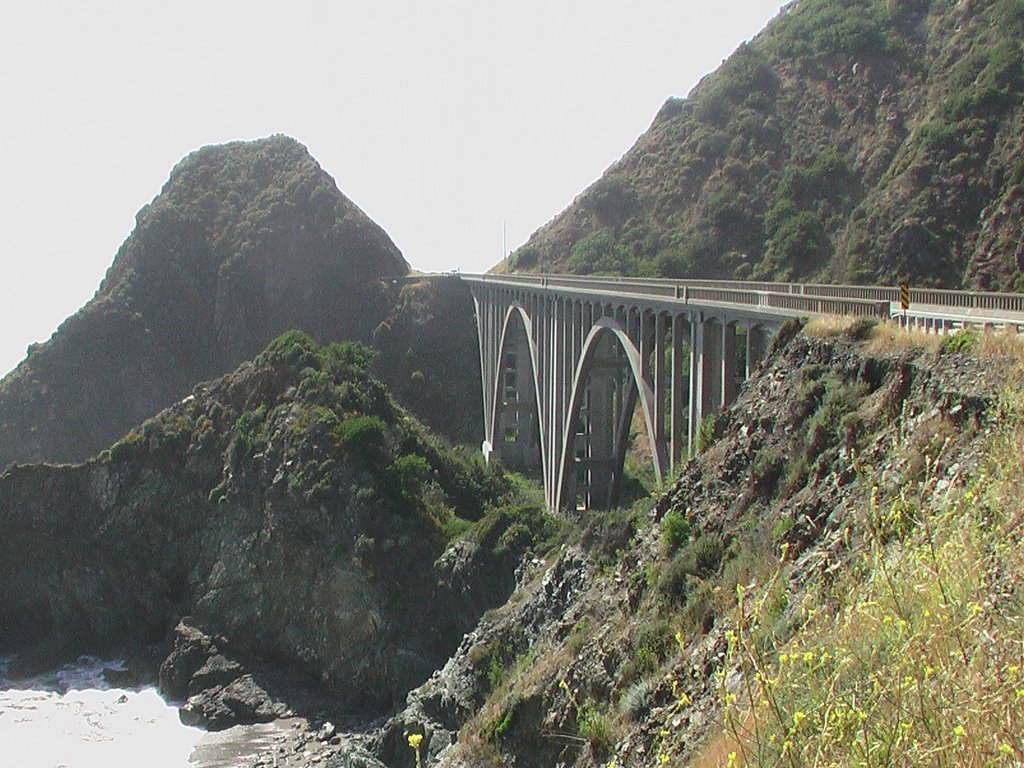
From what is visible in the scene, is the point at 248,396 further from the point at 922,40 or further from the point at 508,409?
the point at 922,40

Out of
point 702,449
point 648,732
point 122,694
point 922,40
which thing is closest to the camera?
point 648,732

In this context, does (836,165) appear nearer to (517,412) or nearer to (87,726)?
(517,412)

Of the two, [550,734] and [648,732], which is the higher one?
[648,732]

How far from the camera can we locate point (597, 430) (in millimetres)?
44094

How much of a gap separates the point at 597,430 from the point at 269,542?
15.5 metres

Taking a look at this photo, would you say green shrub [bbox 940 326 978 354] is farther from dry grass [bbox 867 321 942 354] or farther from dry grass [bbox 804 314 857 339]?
dry grass [bbox 804 314 857 339]

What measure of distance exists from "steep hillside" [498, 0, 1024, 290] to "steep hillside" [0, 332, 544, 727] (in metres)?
24.7

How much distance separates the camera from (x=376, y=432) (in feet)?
144

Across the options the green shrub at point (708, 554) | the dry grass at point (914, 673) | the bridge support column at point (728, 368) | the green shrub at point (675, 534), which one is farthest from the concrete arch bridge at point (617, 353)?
the dry grass at point (914, 673)

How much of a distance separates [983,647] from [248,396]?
152 ft

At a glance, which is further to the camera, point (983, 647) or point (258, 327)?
point (258, 327)

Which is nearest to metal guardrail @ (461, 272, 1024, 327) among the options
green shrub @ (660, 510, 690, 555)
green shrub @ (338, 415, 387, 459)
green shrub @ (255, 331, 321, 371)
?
green shrub @ (660, 510, 690, 555)

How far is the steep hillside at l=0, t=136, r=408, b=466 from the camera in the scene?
Result: 77438 mm

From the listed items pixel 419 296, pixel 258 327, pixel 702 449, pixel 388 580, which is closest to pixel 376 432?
pixel 388 580
